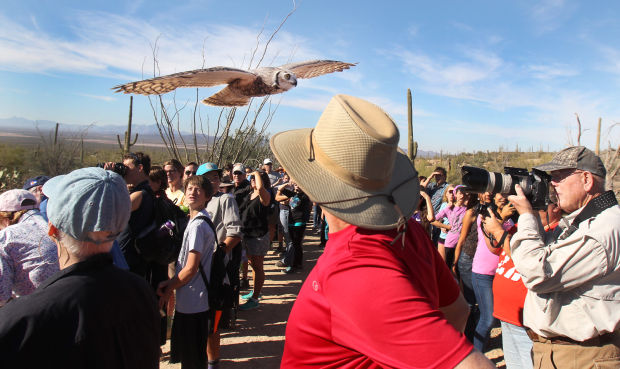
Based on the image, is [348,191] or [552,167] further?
[552,167]

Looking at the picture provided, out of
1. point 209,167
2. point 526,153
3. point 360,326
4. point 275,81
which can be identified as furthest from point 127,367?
point 526,153

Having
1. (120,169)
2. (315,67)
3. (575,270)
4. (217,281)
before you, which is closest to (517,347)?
(575,270)

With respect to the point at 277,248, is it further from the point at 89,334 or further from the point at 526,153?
the point at 526,153

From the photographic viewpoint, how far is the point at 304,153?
1.11 meters

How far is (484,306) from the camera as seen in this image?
11.4 feet

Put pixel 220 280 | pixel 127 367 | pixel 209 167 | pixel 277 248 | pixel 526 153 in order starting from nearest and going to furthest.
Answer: pixel 127 367 → pixel 220 280 → pixel 209 167 → pixel 277 248 → pixel 526 153

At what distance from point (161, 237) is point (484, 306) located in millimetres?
3132

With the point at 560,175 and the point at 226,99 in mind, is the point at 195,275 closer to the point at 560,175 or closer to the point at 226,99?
the point at 560,175

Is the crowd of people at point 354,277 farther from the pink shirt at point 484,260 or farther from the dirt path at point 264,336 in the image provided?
the dirt path at point 264,336

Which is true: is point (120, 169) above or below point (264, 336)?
above

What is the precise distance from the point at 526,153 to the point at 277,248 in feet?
103

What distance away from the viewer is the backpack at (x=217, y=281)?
2.99 meters

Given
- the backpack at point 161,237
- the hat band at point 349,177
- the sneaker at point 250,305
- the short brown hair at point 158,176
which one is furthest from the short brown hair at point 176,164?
the hat band at point 349,177

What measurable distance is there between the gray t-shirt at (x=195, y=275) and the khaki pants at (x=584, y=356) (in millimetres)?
2408
